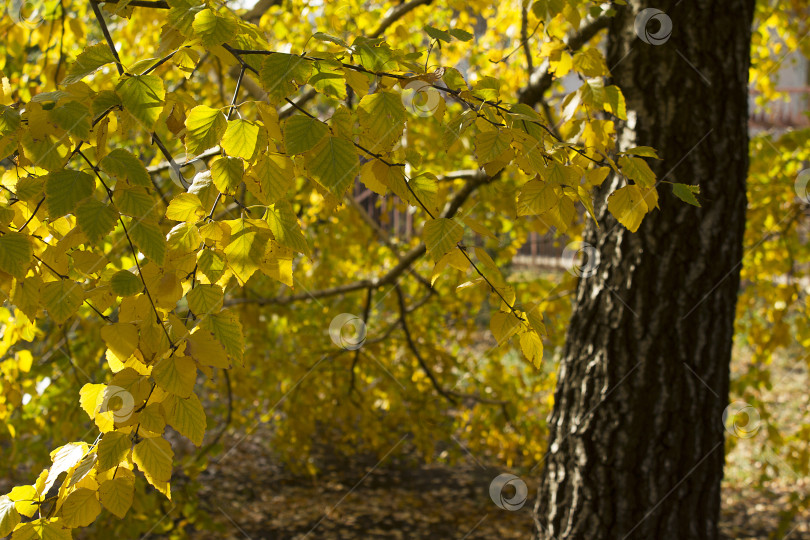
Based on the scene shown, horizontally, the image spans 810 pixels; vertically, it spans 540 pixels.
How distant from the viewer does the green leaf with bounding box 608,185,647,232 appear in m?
1.14

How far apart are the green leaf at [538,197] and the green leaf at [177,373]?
1.75ft

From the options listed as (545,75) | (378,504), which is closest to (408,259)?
A: (545,75)

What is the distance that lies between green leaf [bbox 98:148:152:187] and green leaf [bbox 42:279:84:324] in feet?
0.65

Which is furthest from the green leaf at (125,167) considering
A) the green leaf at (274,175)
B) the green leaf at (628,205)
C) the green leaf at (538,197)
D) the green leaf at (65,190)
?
the green leaf at (628,205)

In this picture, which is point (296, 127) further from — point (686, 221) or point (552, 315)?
point (552, 315)

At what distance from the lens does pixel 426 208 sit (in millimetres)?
1006

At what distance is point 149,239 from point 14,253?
18 centimetres

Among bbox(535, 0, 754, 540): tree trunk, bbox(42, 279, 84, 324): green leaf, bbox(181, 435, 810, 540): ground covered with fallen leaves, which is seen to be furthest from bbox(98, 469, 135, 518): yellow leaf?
bbox(181, 435, 810, 540): ground covered with fallen leaves

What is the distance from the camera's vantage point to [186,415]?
914mm

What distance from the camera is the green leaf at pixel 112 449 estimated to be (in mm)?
880

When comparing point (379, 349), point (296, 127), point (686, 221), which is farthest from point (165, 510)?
point (296, 127)

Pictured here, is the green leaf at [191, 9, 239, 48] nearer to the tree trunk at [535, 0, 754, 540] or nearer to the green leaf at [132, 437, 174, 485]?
the green leaf at [132, 437, 174, 485]

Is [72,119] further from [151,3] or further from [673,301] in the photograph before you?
[673,301]

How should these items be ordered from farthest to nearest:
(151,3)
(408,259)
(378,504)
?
(378,504) < (408,259) < (151,3)
